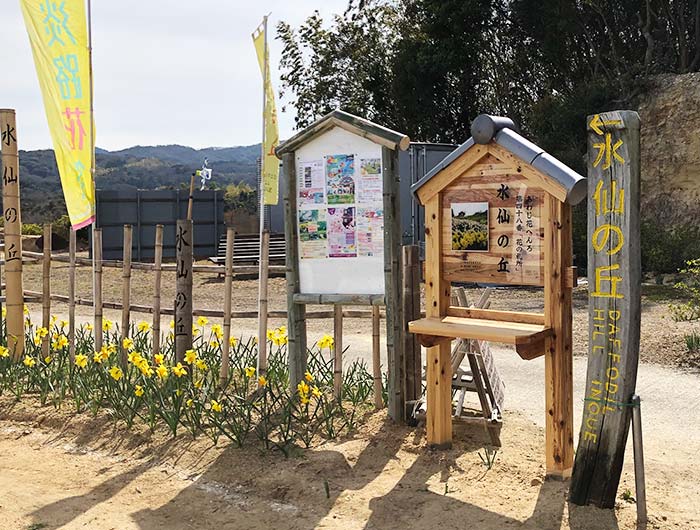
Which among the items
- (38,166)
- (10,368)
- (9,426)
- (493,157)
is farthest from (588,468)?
(38,166)

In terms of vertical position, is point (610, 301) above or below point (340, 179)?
below

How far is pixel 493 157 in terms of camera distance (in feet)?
16.7

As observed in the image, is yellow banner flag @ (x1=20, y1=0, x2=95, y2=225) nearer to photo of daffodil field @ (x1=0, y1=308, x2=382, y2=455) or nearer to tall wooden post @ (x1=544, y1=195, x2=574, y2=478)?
photo of daffodil field @ (x1=0, y1=308, x2=382, y2=455)

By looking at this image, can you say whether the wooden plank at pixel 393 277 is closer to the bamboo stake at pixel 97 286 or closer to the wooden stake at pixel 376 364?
the wooden stake at pixel 376 364

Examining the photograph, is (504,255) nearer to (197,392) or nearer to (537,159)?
(537,159)

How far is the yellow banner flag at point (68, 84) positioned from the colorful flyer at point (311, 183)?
201 cm

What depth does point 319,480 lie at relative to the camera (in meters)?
5.06

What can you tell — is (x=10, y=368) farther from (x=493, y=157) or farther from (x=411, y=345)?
(x=493, y=157)

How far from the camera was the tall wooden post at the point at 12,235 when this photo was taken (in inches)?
308

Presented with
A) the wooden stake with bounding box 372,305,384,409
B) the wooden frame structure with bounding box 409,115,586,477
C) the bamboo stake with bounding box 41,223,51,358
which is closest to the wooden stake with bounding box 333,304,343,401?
the wooden stake with bounding box 372,305,384,409

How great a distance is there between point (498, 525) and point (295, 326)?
8.50ft

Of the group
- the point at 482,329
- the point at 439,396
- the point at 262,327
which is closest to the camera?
the point at 482,329

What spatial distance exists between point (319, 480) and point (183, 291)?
2.59 meters

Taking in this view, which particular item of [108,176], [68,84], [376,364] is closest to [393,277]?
[376,364]
